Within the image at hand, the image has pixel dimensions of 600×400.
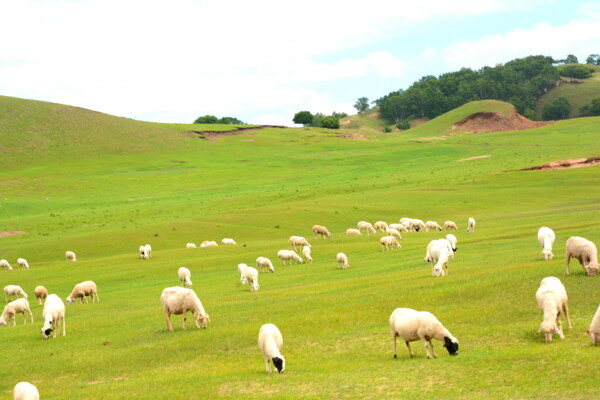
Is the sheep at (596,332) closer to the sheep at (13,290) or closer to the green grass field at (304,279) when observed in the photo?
the green grass field at (304,279)

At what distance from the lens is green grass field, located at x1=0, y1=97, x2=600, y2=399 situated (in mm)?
15797

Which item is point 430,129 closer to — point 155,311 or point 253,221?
point 253,221

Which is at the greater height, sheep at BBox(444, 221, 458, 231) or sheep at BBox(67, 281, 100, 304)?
sheep at BBox(444, 221, 458, 231)

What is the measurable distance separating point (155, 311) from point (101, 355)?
6420mm

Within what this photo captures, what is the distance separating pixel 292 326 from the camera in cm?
2192

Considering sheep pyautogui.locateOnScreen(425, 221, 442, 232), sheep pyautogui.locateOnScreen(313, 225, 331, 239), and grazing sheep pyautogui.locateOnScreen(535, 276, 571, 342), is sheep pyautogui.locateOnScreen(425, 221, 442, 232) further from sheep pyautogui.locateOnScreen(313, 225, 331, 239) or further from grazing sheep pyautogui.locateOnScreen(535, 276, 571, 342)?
grazing sheep pyautogui.locateOnScreen(535, 276, 571, 342)

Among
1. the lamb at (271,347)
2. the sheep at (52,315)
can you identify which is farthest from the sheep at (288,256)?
the lamb at (271,347)

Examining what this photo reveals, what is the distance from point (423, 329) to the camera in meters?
16.6

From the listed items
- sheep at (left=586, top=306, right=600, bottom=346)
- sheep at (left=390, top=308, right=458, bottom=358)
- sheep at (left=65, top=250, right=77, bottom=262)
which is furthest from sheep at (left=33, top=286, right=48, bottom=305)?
sheep at (left=586, top=306, right=600, bottom=346)

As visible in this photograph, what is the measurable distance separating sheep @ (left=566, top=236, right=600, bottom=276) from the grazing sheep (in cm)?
512

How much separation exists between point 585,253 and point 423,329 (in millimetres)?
9008

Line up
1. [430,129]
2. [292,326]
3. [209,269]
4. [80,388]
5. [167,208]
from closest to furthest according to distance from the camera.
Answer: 1. [80,388]
2. [292,326]
3. [209,269]
4. [167,208]
5. [430,129]

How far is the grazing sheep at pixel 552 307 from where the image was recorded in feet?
54.0

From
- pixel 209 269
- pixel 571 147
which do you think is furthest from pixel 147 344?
pixel 571 147
